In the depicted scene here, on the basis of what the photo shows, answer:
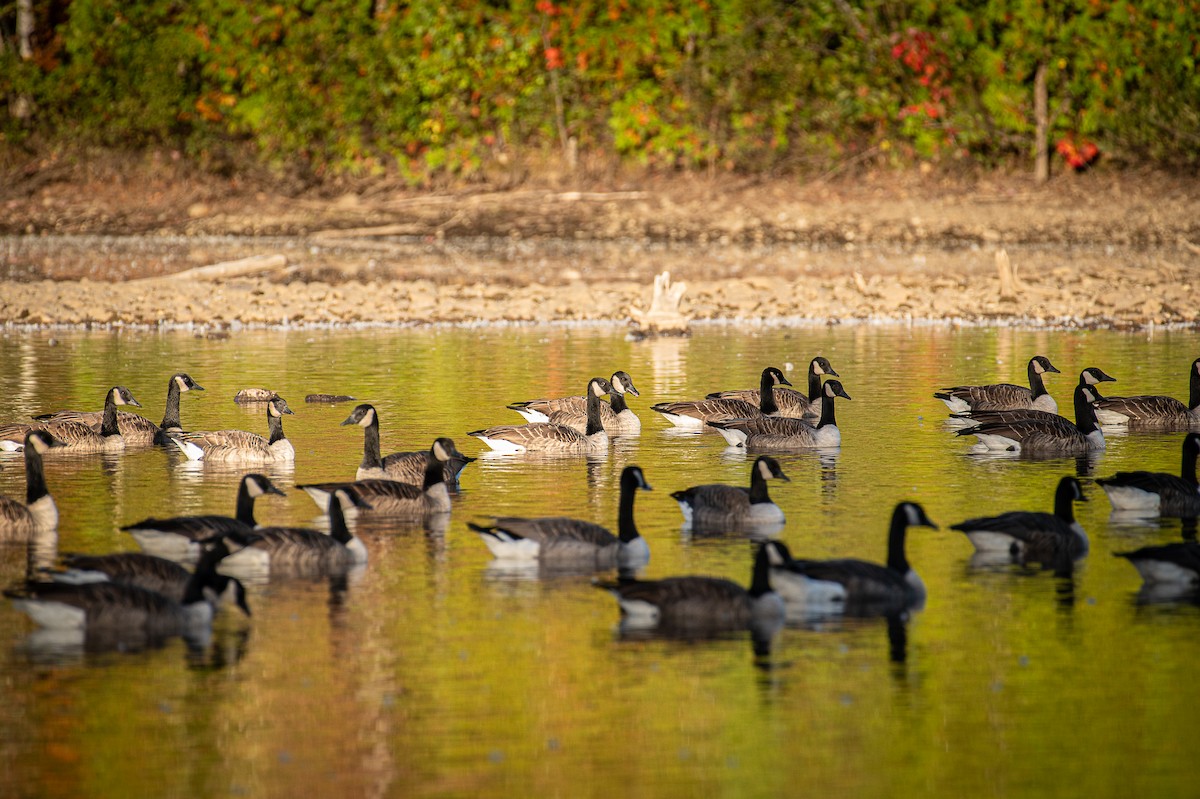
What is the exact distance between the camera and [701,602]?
11344 millimetres

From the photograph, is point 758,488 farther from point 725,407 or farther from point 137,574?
point 725,407

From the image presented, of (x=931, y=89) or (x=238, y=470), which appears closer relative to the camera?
(x=238, y=470)

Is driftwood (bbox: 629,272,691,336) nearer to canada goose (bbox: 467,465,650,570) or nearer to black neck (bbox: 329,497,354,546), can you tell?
canada goose (bbox: 467,465,650,570)

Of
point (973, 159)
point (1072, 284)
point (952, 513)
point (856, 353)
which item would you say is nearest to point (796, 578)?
point (952, 513)

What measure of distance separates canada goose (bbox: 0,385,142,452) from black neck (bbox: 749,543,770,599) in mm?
9933

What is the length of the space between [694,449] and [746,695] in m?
9.82

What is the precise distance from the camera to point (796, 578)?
38.7 ft

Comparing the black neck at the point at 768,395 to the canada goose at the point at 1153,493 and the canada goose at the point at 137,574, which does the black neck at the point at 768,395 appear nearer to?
the canada goose at the point at 1153,493

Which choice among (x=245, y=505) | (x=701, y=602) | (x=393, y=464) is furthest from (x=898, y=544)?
(x=393, y=464)

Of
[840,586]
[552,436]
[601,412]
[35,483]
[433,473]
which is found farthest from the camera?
[601,412]

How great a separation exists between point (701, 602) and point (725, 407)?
362 inches

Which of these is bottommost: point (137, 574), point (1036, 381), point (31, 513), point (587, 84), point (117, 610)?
point (117, 610)

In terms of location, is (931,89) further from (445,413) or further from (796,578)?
(796,578)

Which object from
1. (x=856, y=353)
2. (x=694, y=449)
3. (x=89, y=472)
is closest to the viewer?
(x=89, y=472)
